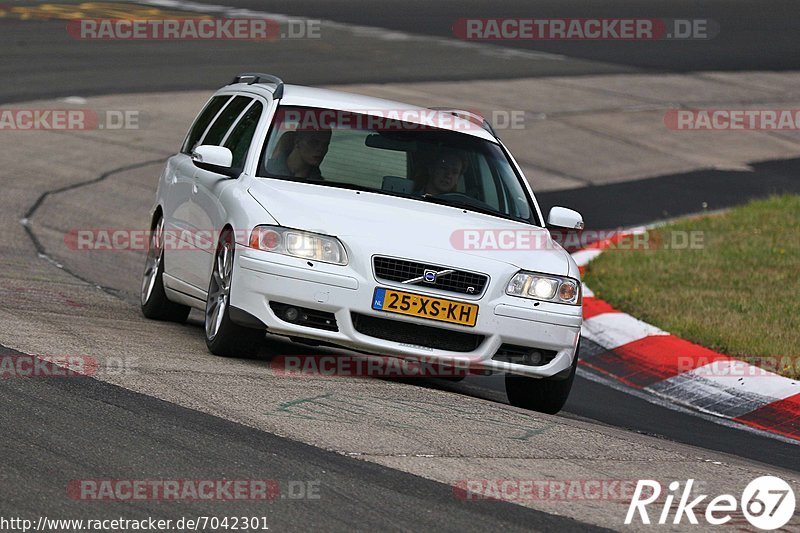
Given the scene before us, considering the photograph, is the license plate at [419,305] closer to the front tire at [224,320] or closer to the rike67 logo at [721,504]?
the front tire at [224,320]

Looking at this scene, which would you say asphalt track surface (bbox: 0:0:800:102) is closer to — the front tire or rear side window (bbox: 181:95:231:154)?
rear side window (bbox: 181:95:231:154)

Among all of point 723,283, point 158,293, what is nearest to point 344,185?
point 158,293

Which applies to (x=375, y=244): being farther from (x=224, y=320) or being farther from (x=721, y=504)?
(x=721, y=504)

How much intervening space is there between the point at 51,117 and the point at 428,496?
1449 centimetres

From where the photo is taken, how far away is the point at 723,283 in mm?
12781

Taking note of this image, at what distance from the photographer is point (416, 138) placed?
9.31 meters

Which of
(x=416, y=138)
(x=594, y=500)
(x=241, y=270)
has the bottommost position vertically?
(x=594, y=500)

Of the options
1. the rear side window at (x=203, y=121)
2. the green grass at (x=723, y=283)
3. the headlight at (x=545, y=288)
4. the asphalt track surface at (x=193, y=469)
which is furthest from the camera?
the green grass at (x=723, y=283)

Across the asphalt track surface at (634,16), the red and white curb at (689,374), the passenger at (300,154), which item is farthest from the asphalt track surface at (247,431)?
the asphalt track surface at (634,16)

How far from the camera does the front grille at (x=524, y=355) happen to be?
325 inches

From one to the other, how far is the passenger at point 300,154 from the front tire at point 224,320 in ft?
2.09

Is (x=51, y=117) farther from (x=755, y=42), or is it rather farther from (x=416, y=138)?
(x=755, y=42)

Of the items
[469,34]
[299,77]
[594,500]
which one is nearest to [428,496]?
[594,500]

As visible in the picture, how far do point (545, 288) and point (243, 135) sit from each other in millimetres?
2371
